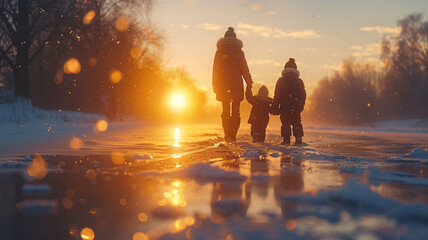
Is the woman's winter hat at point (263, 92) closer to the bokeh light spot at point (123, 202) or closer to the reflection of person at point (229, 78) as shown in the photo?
the reflection of person at point (229, 78)

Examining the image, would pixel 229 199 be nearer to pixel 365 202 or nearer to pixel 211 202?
pixel 211 202

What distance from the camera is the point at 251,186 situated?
3.65 meters

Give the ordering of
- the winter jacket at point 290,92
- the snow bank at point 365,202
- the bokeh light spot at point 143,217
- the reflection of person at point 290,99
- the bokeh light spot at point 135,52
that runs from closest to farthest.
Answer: the bokeh light spot at point 143,217 → the snow bank at point 365,202 → the reflection of person at point 290,99 → the winter jacket at point 290,92 → the bokeh light spot at point 135,52

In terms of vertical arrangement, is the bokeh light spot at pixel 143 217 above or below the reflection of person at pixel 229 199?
below

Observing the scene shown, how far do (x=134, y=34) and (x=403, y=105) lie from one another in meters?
43.8

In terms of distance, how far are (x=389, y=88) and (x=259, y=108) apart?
64.9 metres

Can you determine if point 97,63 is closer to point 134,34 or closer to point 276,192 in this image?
point 134,34

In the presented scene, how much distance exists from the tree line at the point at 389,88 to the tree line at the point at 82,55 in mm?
30001

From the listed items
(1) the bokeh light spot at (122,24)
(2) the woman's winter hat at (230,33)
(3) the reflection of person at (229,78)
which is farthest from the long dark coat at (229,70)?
(1) the bokeh light spot at (122,24)

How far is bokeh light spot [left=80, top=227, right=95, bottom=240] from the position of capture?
209cm

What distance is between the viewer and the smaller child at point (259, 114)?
10.4 meters

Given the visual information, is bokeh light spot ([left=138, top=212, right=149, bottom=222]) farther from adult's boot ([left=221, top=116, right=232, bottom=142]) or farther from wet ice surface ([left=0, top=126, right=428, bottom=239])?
adult's boot ([left=221, top=116, right=232, bottom=142])

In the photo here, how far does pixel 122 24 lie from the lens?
3328 cm

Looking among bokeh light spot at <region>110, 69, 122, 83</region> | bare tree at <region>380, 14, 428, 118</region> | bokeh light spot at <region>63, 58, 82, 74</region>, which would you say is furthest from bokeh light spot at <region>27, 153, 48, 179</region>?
bare tree at <region>380, 14, 428, 118</region>
